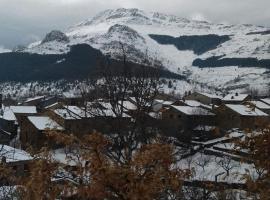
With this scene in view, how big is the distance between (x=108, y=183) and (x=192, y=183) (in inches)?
963

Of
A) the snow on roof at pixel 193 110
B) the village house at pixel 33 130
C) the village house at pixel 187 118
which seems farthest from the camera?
the snow on roof at pixel 193 110

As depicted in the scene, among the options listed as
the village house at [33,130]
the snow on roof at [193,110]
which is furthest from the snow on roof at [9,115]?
the snow on roof at [193,110]

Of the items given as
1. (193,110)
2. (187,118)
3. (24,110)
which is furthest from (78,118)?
(24,110)

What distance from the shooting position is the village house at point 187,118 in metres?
68.6

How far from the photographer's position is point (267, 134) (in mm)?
11000

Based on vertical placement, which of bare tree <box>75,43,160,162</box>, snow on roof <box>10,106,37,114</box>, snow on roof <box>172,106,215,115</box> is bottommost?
snow on roof <box>10,106,37,114</box>

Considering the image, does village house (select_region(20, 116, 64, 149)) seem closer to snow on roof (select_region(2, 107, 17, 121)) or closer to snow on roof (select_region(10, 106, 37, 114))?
snow on roof (select_region(2, 107, 17, 121))

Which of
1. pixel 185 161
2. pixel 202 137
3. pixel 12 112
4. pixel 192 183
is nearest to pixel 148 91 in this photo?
pixel 192 183

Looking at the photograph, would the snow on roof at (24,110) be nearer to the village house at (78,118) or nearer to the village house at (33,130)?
the village house at (33,130)

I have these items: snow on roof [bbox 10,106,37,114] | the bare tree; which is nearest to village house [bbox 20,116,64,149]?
snow on roof [bbox 10,106,37,114]

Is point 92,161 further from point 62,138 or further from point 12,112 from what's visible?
point 12,112

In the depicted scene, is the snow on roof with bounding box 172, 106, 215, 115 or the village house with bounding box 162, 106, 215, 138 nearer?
the village house with bounding box 162, 106, 215, 138

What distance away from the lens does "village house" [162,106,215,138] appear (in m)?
68.6

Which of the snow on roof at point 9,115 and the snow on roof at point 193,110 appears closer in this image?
the snow on roof at point 9,115
